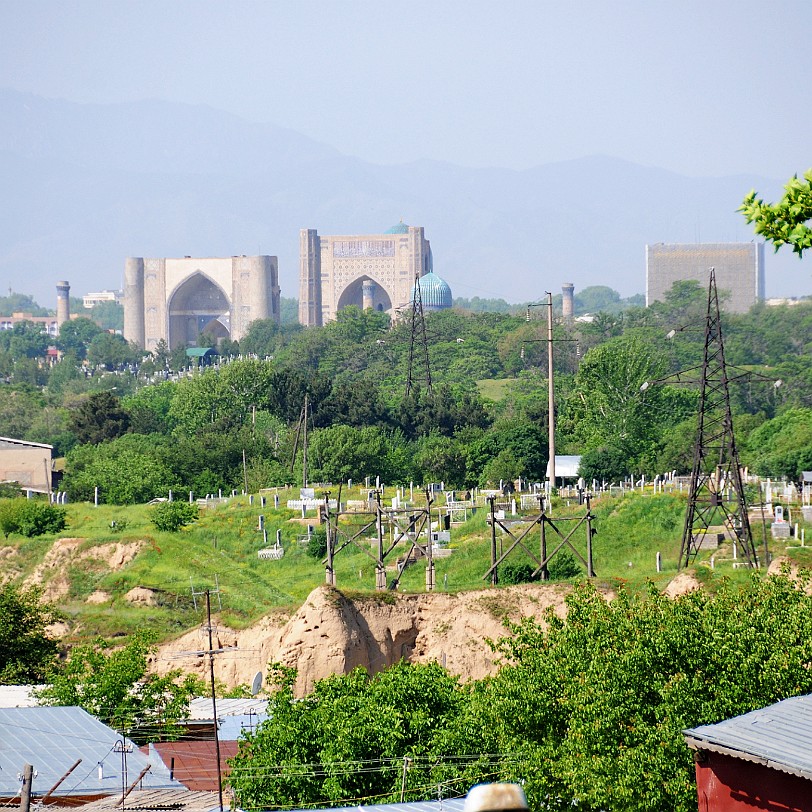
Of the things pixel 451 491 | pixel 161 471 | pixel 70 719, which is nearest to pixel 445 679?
pixel 70 719

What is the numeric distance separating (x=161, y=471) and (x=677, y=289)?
78890 mm

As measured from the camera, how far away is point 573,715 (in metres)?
14.9

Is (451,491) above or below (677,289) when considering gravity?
below

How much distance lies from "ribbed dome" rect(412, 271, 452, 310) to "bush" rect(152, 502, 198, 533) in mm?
102392

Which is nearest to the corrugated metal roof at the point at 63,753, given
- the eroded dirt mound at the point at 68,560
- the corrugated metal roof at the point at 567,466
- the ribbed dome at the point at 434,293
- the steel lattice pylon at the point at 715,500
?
the steel lattice pylon at the point at 715,500

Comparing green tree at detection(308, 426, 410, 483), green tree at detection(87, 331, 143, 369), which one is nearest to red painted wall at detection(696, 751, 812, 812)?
green tree at detection(308, 426, 410, 483)

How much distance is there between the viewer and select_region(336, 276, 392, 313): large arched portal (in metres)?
156

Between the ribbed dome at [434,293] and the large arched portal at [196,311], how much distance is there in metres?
20.3

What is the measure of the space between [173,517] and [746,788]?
34191 millimetres

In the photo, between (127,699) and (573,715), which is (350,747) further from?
(127,699)

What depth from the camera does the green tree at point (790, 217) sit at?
31.5 feet

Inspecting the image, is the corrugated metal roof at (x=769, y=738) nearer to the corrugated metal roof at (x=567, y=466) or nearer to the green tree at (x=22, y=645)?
the green tree at (x=22, y=645)

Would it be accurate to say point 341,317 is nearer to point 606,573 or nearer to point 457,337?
point 457,337

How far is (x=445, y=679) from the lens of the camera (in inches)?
818
